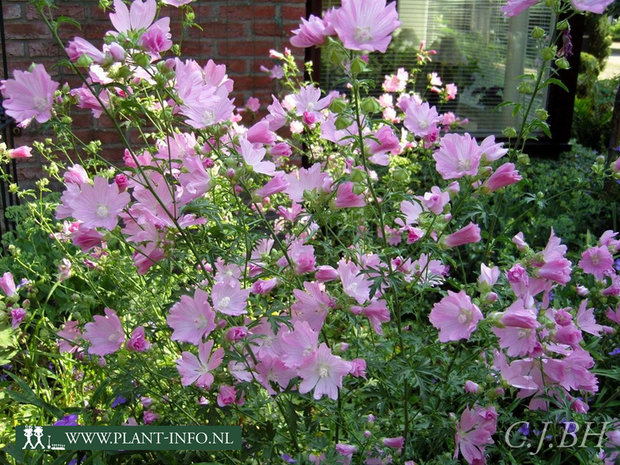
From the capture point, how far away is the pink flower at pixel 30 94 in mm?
1250

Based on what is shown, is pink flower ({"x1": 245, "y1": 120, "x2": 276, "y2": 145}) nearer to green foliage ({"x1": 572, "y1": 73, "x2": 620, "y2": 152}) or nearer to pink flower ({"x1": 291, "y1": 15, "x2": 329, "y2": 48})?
pink flower ({"x1": 291, "y1": 15, "x2": 329, "y2": 48})

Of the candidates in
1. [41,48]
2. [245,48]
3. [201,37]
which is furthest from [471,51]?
[41,48]

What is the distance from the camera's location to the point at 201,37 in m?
3.45

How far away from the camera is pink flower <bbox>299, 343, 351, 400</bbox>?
4.09ft

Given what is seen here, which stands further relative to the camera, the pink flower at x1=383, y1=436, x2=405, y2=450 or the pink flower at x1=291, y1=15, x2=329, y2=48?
the pink flower at x1=383, y1=436, x2=405, y2=450

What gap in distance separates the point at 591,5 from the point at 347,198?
1.94ft

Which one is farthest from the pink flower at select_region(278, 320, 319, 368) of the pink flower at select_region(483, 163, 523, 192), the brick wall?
the brick wall

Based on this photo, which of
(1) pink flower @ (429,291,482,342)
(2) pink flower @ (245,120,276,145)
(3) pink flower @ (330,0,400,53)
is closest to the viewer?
(3) pink flower @ (330,0,400,53)

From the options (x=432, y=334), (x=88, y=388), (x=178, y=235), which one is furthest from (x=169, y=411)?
(x=88, y=388)

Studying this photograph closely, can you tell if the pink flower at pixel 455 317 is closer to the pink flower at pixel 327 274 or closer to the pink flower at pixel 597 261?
the pink flower at pixel 327 274

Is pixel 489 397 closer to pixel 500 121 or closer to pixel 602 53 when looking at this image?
pixel 500 121

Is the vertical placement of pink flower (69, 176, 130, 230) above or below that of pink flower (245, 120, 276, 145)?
below

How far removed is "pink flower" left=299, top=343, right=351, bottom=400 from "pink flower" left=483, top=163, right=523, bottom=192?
1.43 ft

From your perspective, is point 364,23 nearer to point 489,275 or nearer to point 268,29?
point 489,275
